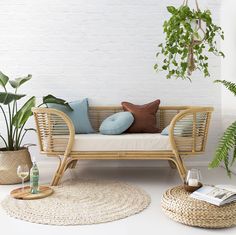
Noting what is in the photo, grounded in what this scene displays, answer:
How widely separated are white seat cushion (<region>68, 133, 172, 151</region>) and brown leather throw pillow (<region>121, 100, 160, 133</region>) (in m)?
0.52

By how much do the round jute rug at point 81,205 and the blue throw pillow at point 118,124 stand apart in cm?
59

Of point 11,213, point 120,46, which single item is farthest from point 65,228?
point 120,46

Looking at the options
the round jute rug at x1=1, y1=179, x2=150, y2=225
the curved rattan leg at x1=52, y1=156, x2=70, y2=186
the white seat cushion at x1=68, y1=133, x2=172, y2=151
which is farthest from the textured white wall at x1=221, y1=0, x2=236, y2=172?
the curved rattan leg at x1=52, y1=156, x2=70, y2=186

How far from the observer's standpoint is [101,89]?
3984 mm

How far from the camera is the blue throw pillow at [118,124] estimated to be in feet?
10.9

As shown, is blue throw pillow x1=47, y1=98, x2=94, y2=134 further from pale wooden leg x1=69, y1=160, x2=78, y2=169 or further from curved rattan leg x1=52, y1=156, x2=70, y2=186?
curved rattan leg x1=52, y1=156, x2=70, y2=186

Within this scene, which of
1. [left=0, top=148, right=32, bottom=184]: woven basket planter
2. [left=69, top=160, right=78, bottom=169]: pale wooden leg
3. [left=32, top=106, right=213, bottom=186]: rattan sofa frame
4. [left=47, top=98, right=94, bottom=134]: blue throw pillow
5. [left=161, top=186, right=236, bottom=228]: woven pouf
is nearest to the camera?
[left=161, top=186, right=236, bottom=228]: woven pouf

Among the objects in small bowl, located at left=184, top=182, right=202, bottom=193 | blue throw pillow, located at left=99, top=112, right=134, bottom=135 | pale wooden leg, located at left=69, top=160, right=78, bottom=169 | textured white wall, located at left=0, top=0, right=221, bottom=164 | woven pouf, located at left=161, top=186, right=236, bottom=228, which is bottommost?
pale wooden leg, located at left=69, top=160, right=78, bottom=169

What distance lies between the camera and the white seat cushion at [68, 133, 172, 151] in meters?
2.99

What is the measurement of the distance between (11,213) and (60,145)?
87cm

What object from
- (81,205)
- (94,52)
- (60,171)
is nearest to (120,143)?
(60,171)

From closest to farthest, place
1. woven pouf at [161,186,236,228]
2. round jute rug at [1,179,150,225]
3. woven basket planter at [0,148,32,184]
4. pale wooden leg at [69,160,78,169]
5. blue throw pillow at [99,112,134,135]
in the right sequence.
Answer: woven pouf at [161,186,236,228] → round jute rug at [1,179,150,225] → woven basket planter at [0,148,32,184] → blue throw pillow at [99,112,134,135] → pale wooden leg at [69,160,78,169]

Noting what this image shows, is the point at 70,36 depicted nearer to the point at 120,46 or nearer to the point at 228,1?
the point at 120,46

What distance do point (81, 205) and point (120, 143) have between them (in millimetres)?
762
